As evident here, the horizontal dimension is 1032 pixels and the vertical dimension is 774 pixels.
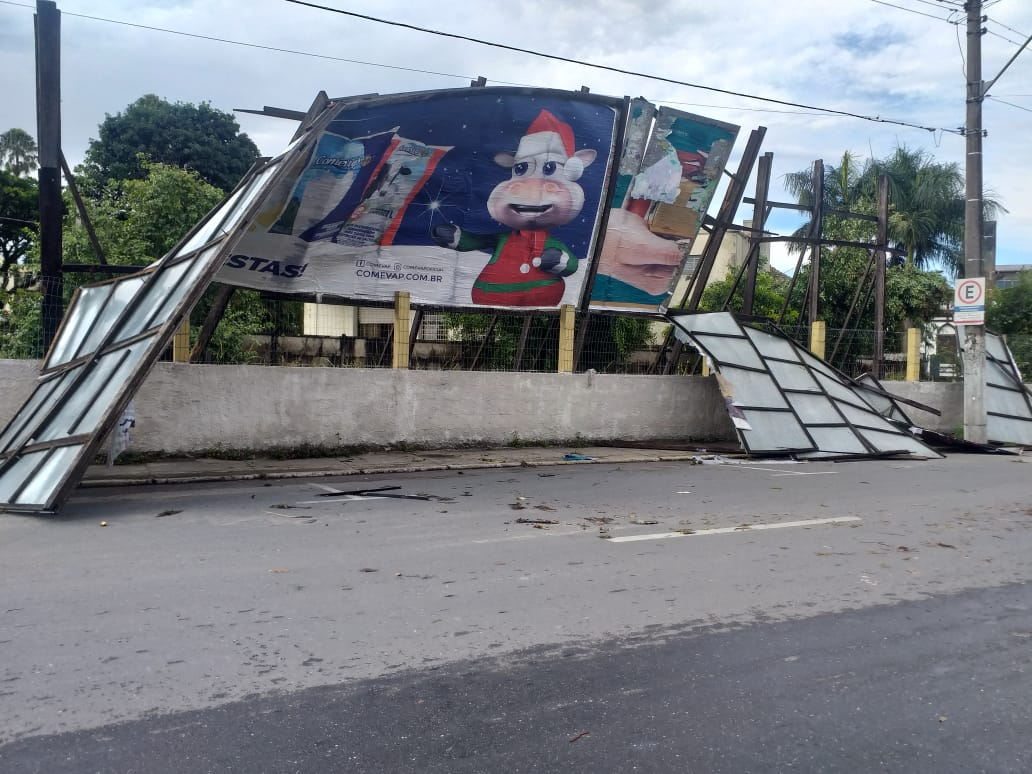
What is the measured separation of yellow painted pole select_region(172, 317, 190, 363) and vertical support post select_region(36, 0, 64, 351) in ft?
5.26

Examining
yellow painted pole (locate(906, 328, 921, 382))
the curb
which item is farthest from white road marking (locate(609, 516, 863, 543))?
yellow painted pole (locate(906, 328, 921, 382))

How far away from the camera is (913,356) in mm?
21188

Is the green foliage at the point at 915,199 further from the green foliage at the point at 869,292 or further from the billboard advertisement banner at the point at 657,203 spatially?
the billboard advertisement banner at the point at 657,203

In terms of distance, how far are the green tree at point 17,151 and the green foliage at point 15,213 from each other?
555 cm

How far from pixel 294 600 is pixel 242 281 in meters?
9.92

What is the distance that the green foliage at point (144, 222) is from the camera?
51.4 ft

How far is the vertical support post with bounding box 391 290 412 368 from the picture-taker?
47.2 feet

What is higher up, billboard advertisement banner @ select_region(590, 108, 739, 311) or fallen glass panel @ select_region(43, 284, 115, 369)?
billboard advertisement banner @ select_region(590, 108, 739, 311)

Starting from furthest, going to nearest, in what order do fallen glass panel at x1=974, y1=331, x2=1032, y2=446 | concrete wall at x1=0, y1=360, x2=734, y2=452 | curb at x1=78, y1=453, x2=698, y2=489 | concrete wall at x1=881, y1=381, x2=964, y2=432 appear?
concrete wall at x1=881, y1=381, x2=964, y2=432 → fallen glass panel at x1=974, y1=331, x2=1032, y2=446 → concrete wall at x1=0, y1=360, x2=734, y2=452 → curb at x1=78, y1=453, x2=698, y2=489

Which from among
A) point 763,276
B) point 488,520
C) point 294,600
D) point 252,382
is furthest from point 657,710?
point 763,276

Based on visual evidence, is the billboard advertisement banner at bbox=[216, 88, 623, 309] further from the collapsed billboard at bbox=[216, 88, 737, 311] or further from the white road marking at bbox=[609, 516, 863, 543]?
the white road marking at bbox=[609, 516, 863, 543]

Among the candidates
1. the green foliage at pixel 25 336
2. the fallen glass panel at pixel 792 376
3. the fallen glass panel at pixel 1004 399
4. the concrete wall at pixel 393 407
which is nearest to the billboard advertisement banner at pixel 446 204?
the concrete wall at pixel 393 407

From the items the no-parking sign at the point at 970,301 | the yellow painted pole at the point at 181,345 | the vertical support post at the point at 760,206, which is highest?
the vertical support post at the point at 760,206

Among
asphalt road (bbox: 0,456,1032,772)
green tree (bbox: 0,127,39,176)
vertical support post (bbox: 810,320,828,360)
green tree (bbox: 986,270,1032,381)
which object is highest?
green tree (bbox: 0,127,39,176)
